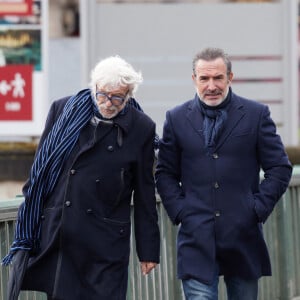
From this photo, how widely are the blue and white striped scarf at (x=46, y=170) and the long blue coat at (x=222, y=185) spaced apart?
1.89 feet

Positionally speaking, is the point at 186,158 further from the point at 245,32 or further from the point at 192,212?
the point at 245,32

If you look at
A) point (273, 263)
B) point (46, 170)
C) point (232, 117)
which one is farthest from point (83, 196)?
point (273, 263)

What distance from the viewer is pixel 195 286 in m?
6.35

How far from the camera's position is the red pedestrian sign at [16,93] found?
13.6 metres

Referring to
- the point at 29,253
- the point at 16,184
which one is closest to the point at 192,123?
the point at 29,253

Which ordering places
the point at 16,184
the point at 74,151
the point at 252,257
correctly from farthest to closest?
the point at 16,184
the point at 252,257
the point at 74,151

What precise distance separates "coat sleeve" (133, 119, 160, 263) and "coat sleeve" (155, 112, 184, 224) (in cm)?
19

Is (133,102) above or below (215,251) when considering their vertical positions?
above

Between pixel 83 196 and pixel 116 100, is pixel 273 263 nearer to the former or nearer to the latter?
pixel 83 196

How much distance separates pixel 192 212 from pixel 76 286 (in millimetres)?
691

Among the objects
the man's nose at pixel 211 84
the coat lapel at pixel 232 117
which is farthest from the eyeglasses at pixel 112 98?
the coat lapel at pixel 232 117

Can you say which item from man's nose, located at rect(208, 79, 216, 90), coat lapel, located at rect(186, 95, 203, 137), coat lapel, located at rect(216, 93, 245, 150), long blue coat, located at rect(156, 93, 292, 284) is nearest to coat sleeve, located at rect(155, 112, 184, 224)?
long blue coat, located at rect(156, 93, 292, 284)

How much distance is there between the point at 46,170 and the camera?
5.98 meters

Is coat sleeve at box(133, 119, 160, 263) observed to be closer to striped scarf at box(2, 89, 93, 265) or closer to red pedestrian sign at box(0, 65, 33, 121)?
striped scarf at box(2, 89, 93, 265)
